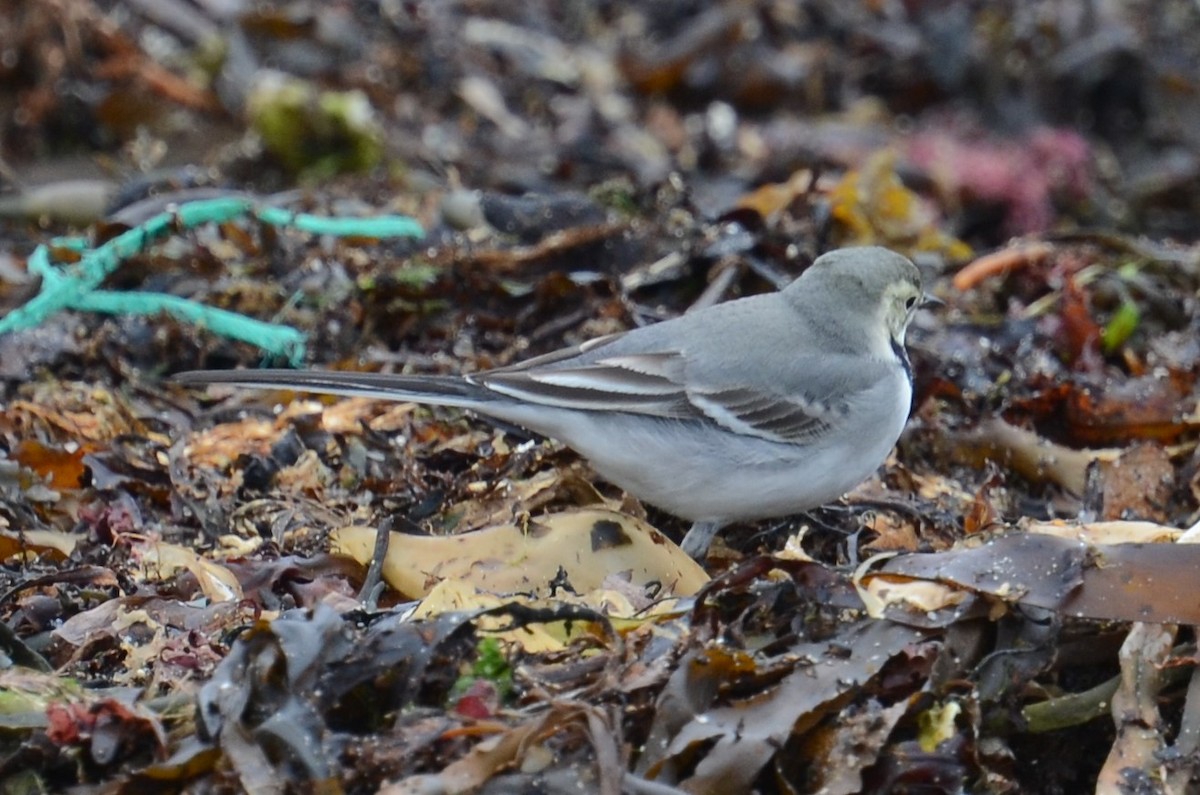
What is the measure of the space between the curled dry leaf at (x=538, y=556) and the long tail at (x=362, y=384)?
1.32ft

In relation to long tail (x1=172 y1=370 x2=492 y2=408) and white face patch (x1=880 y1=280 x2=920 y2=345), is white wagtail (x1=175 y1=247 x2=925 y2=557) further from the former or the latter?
white face patch (x1=880 y1=280 x2=920 y2=345)

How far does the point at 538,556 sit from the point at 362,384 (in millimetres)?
717

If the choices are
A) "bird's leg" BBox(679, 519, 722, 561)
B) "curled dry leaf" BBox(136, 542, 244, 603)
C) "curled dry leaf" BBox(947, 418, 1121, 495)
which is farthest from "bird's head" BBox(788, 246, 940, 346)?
"curled dry leaf" BBox(136, 542, 244, 603)

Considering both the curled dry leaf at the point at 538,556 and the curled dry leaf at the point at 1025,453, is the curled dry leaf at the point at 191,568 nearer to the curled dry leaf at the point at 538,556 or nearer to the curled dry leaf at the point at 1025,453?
the curled dry leaf at the point at 538,556

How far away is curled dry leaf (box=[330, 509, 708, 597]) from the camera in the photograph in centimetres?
405

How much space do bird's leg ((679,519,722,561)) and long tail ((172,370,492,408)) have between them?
0.72m

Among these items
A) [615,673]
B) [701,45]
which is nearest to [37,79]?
[701,45]

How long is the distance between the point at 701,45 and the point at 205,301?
423 centimetres

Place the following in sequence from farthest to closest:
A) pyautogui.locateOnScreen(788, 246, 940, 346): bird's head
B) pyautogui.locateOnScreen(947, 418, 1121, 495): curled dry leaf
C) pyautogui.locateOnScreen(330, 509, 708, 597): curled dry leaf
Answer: pyautogui.locateOnScreen(947, 418, 1121, 495): curled dry leaf < pyautogui.locateOnScreen(788, 246, 940, 346): bird's head < pyautogui.locateOnScreen(330, 509, 708, 597): curled dry leaf

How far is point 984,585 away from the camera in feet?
11.9

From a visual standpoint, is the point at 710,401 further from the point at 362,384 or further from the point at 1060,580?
the point at 1060,580

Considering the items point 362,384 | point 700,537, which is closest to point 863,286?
point 700,537

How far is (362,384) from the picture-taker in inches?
169

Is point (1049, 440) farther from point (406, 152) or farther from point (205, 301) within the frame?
point (406, 152)
